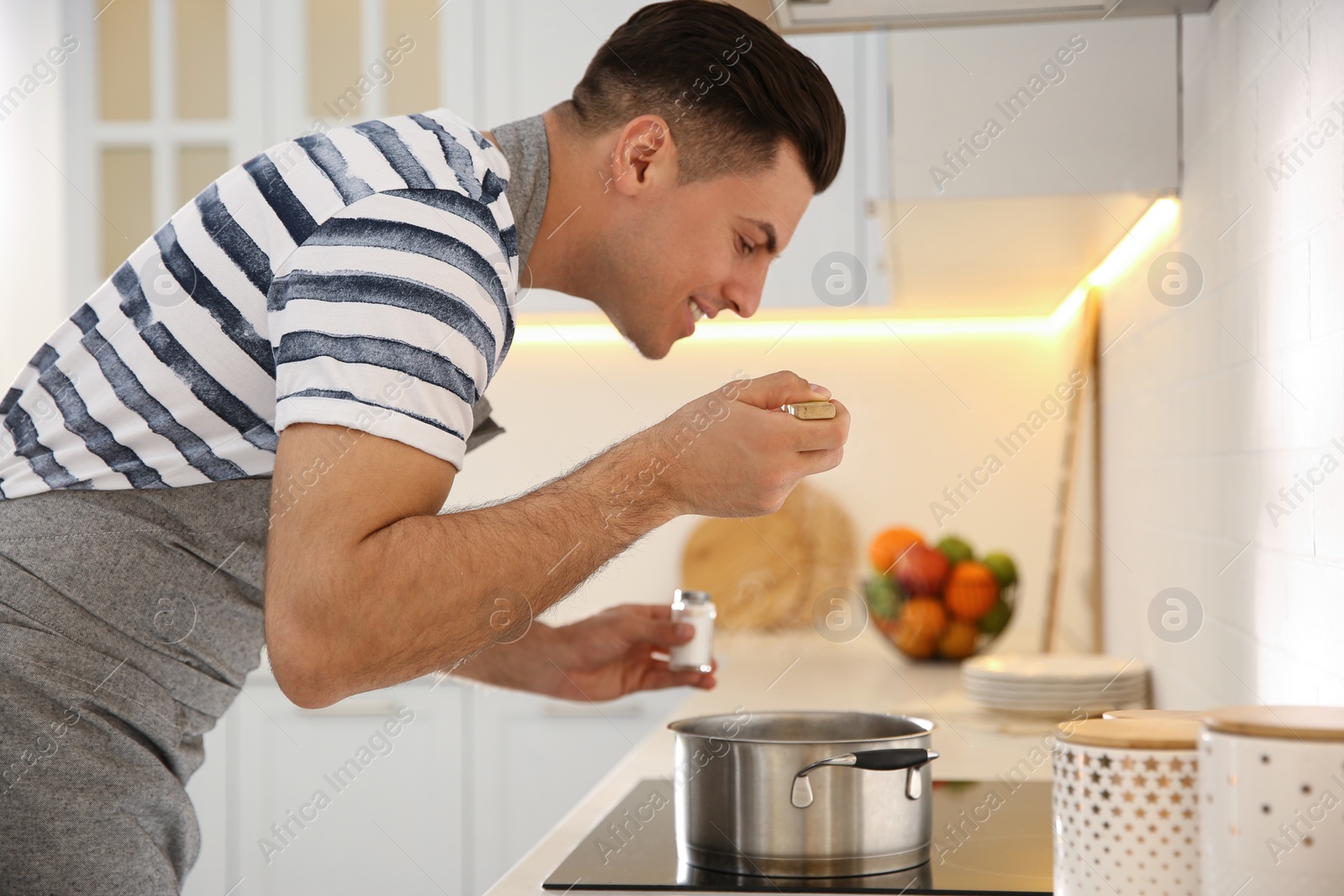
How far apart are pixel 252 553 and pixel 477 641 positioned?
22cm

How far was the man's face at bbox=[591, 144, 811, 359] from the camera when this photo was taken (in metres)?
1.01

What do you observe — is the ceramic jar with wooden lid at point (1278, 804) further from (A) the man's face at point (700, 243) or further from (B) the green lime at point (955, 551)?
(B) the green lime at point (955, 551)

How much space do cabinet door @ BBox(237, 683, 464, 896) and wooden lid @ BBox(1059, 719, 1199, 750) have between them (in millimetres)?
1820

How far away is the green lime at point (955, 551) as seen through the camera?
2010 mm

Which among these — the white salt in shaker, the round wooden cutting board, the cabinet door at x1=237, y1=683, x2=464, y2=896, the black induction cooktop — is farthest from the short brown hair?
the cabinet door at x1=237, y1=683, x2=464, y2=896

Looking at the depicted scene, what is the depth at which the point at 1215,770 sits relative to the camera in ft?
1.44

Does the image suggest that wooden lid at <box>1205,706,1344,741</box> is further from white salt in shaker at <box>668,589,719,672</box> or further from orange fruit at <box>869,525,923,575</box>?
orange fruit at <box>869,525,923,575</box>

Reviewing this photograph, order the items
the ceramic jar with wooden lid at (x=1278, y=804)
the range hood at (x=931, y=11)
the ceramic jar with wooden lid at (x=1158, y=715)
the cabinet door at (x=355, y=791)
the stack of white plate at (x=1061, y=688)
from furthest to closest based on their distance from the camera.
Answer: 1. the cabinet door at (x=355, y=791)
2. the stack of white plate at (x=1061, y=688)
3. the range hood at (x=931, y=11)
4. the ceramic jar with wooden lid at (x=1158, y=715)
5. the ceramic jar with wooden lid at (x=1278, y=804)

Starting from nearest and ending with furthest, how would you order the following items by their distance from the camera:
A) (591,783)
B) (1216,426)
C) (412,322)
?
(412,322) → (1216,426) → (591,783)

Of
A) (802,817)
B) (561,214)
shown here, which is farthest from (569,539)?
(561,214)

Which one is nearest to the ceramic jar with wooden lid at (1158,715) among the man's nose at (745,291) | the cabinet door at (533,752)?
the man's nose at (745,291)

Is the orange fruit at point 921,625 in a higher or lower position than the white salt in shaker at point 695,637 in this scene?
lower

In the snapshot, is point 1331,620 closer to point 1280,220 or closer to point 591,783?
point 1280,220

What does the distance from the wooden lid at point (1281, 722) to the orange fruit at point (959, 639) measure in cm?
155
